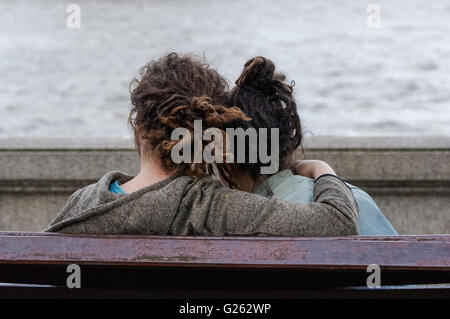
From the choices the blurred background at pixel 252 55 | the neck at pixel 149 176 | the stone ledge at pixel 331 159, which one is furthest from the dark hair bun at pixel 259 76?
the stone ledge at pixel 331 159

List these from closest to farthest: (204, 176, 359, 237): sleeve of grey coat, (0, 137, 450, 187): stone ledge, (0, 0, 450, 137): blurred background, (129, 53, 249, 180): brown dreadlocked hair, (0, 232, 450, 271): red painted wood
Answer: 1. (0, 232, 450, 271): red painted wood
2. (204, 176, 359, 237): sleeve of grey coat
3. (129, 53, 249, 180): brown dreadlocked hair
4. (0, 137, 450, 187): stone ledge
5. (0, 0, 450, 137): blurred background

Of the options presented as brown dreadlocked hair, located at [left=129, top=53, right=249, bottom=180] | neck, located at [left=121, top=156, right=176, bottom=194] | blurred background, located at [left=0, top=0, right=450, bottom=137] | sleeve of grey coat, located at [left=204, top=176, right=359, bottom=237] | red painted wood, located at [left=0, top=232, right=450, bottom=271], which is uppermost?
blurred background, located at [left=0, top=0, right=450, bottom=137]

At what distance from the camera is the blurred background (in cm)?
714

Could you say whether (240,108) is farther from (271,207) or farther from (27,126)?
(27,126)

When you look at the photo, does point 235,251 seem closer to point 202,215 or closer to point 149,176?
point 202,215

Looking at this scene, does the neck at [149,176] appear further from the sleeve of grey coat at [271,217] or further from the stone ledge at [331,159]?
the stone ledge at [331,159]

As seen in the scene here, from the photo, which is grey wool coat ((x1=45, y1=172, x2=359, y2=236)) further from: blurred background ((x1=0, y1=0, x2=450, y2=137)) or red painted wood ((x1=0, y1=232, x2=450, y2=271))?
blurred background ((x1=0, y1=0, x2=450, y2=137))

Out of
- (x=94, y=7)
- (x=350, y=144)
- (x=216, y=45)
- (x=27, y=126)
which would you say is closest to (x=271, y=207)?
(x=350, y=144)

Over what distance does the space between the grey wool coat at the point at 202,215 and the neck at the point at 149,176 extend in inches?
4.8

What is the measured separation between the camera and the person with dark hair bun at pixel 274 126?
2.32 metres

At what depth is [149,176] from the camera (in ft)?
7.17

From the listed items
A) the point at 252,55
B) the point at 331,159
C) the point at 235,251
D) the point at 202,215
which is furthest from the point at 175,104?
the point at 252,55

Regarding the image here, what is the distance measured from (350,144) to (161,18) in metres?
18.0

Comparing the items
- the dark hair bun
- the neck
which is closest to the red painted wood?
the neck
